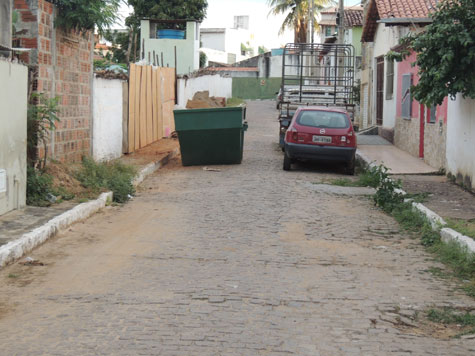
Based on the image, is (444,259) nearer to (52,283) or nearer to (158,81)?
(52,283)

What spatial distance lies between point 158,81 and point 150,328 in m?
17.6

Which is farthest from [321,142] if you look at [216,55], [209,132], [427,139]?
[216,55]

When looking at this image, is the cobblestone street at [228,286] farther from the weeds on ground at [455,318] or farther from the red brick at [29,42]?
the red brick at [29,42]

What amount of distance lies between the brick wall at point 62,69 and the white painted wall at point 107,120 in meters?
0.62

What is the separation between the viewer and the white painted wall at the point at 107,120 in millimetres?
14992

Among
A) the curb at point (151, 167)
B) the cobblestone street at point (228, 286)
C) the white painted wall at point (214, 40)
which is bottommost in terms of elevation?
the cobblestone street at point (228, 286)

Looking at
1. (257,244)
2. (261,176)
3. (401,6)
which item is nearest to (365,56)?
(401,6)

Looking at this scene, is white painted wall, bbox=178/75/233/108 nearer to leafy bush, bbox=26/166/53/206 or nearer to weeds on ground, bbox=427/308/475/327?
leafy bush, bbox=26/166/53/206

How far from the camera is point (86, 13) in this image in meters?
12.1

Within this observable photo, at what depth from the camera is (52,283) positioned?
669 centimetres

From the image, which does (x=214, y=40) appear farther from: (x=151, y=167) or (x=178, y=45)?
(x=151, y=167)

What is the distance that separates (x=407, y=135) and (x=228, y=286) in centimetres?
1508

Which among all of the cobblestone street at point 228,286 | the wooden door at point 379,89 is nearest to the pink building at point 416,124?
the wooden door at point 379,89

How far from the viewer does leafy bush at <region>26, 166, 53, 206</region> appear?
1025cm
